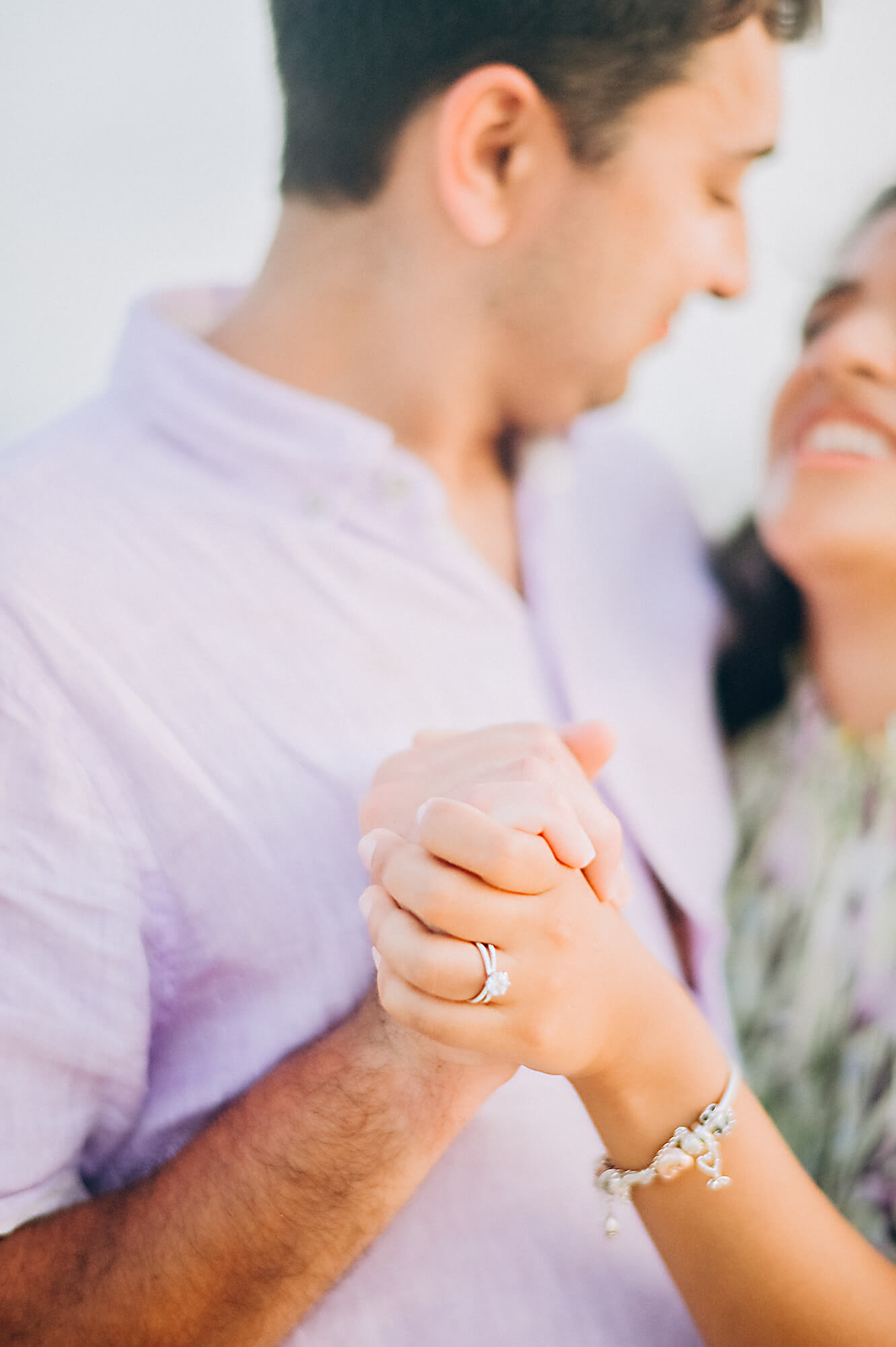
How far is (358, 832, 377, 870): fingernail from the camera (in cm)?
70

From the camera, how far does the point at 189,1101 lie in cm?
84

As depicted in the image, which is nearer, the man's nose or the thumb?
the thumb

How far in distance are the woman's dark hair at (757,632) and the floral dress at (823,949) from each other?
57 millimetres

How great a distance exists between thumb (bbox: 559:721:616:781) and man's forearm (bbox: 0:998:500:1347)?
0.89 ft

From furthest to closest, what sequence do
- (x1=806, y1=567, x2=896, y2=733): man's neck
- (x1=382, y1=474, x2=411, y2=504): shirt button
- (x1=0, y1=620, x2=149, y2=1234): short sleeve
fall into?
1. (x1=806, y1=567, x2=896, y2=733): man's neck
2. (x1=382, y1=474, x2=411, y2=504): shirt button
3. (x1=0, y1=620, x2=149, y2=1234): short sleeve

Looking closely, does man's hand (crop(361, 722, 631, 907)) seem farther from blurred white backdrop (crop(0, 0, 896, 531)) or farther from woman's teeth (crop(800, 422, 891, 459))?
blurred white backdrop (crop(0, 0, 896, 531))

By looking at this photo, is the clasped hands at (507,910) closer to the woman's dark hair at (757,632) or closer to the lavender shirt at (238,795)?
the lavender shirt at (238,795)

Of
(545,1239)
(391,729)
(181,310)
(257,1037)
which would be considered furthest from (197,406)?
(545,1239)

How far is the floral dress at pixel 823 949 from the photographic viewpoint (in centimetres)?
102

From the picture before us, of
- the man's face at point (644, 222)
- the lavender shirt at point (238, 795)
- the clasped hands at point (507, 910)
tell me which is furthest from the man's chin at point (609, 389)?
the clasped hands at point (507, 910)

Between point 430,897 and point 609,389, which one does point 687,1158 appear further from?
point 609,389

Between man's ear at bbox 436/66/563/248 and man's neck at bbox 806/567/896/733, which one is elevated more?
man's ear at bbox 436/66/563/248

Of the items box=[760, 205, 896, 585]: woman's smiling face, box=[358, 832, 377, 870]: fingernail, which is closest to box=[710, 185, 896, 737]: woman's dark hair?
box=[760, 205, 896, 585]: woman's smiling face

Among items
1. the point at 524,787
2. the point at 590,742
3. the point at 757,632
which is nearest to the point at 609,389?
the point at 757,632
